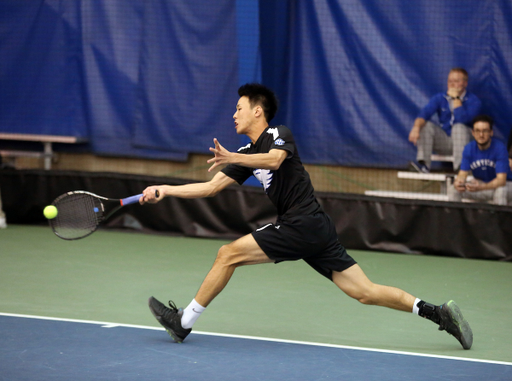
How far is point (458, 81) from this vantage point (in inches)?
294

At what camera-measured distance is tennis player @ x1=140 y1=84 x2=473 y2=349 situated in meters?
4.09

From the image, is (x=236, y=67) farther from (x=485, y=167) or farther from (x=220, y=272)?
(x=220, y=272)

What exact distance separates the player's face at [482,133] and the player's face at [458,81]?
0.53 m

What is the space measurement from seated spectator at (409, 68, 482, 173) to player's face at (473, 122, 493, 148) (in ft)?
1.09

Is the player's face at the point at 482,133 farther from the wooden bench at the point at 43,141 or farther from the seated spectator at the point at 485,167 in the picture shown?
the wooden bench at the point at 43,141

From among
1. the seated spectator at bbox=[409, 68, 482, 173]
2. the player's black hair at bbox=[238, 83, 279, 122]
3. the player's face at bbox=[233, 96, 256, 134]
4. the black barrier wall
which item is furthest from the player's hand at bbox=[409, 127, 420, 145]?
the player's face at bbox=[233, 96, 256, 134]

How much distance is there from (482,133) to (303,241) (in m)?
3.59

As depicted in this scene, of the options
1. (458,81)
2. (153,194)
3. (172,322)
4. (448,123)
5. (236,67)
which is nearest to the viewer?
(153,194)

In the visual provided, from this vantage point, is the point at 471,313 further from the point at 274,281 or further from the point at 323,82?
the point at 323,82

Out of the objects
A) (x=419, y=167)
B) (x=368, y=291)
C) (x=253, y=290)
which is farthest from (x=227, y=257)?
(x=419, y=167)

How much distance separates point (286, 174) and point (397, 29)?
4.04 m

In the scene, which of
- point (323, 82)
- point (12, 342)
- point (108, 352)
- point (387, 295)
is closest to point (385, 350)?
point (387, 295)

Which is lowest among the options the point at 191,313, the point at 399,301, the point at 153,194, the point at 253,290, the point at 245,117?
the point at 253,290

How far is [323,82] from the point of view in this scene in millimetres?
8000
